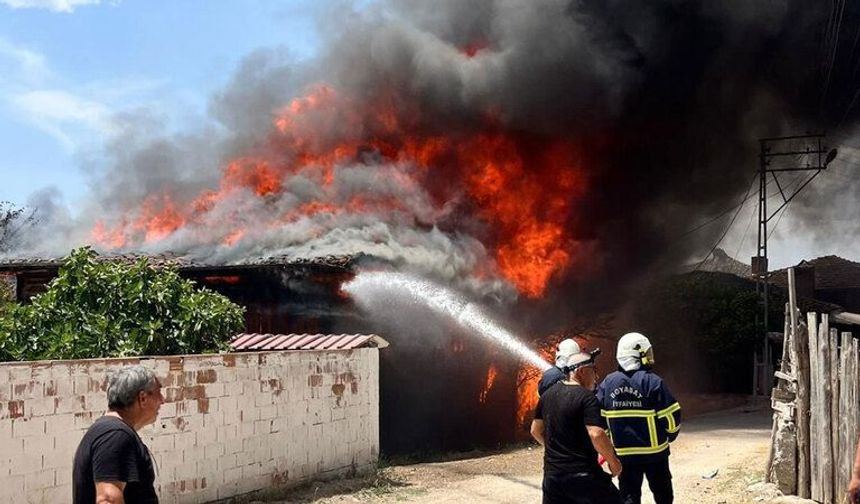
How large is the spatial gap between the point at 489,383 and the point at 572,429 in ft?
47.7

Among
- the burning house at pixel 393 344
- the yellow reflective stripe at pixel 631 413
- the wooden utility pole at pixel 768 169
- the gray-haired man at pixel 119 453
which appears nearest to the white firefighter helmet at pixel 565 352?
the yellow reflective stripe at pixel 631 413

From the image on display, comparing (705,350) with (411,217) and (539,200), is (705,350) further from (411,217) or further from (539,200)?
(411,217)

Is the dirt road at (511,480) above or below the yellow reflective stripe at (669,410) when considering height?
below

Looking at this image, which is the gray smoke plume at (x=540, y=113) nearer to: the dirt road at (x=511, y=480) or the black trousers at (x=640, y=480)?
the dirt road at (x=511, y=480)

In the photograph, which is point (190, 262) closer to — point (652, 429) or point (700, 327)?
point (652, 429)

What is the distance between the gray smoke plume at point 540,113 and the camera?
21.2 m

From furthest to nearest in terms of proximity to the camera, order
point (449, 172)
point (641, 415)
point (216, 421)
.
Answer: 1. point (449, 172)
2. point (216, 421)
3. point (641, 415)

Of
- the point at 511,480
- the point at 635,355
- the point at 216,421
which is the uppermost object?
the point at 635,355

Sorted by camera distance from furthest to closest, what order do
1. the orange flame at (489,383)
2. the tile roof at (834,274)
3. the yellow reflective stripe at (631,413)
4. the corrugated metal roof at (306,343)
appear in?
the tile roof at (834,274)
the orange flame at (489,383)
the corrugated metal roof at (306,343)
the yellow reflective stripe at (631,413)

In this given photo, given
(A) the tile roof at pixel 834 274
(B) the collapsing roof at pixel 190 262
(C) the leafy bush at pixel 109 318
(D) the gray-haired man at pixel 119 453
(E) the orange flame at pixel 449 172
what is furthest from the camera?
(A) the tile roof at pixel 834 274

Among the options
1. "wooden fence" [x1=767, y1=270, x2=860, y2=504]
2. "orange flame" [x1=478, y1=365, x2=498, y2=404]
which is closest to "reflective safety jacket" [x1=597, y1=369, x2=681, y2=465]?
"wooden fence" [x1=767, y1=270, x2=860, y2=504]

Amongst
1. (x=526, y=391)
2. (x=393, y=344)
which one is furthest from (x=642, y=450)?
(x=526, y=391)

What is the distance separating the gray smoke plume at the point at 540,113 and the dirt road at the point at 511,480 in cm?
683

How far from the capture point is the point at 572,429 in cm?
520
